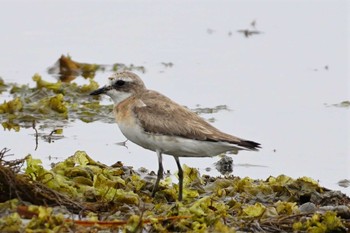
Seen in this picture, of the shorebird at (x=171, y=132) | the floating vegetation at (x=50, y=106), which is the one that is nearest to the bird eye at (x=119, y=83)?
the shorebird at (x=171, y=132)

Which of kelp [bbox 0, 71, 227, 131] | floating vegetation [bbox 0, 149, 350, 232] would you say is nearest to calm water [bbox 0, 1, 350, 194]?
kelp [bbox 0, 71, 227, 131]

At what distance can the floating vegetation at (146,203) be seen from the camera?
8.68 metres

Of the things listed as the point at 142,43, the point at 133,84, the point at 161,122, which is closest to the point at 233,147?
the point at 161,122

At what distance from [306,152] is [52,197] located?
531 cm

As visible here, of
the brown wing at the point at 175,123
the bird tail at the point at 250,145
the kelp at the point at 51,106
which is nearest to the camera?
the bird tail at the point at 250,145

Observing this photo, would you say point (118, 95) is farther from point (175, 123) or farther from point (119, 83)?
point (175, 123)

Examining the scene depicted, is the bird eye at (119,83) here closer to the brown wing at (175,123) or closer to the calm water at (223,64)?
the brown wing at (175,123)

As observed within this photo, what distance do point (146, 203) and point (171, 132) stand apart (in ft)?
2.43

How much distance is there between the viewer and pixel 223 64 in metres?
19.3

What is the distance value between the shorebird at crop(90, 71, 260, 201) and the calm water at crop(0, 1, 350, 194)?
232 centimetres

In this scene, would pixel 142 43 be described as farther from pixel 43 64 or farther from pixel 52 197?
pixel 52 197

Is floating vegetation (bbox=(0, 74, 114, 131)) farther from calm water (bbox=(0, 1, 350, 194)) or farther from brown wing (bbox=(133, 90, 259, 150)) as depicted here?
brown wing (bbox=(133, 90, 259, 150))

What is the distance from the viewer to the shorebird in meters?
10.1

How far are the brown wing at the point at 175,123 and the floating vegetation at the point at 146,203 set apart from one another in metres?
0.59
